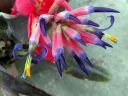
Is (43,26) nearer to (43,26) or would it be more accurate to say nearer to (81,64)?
(43,26)

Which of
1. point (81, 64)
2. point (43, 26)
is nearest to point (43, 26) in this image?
point (43, 26)

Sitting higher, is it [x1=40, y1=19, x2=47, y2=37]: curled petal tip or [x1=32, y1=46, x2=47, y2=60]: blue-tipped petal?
[x1=40, y1=19, x2=47, y2=37]: curled petal tip

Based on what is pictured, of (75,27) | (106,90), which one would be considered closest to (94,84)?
(106,90)

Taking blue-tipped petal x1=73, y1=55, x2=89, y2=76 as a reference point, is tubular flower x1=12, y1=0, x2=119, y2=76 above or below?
above

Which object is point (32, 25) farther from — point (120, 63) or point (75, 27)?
point (120, 63)

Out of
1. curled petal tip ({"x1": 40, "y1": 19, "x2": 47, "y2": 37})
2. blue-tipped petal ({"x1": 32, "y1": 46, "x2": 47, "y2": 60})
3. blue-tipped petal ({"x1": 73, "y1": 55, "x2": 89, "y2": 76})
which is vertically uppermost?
curled petal tip ({"x1": 40, "y1": 19, "x2": 47, "y2": 37})

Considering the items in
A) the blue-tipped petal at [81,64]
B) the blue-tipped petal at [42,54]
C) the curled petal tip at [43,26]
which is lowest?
the blue-tipped petal at [81,64]

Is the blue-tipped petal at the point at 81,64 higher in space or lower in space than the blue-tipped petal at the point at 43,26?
lower

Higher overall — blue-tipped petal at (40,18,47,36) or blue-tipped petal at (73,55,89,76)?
blue-tipped petal at (40,18,47,36)

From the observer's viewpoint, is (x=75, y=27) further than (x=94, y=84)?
No

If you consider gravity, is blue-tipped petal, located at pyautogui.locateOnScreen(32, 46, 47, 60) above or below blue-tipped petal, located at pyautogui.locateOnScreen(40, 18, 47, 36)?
below

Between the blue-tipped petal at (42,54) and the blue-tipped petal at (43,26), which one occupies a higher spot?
the blue-tipped petal at (43,26)
